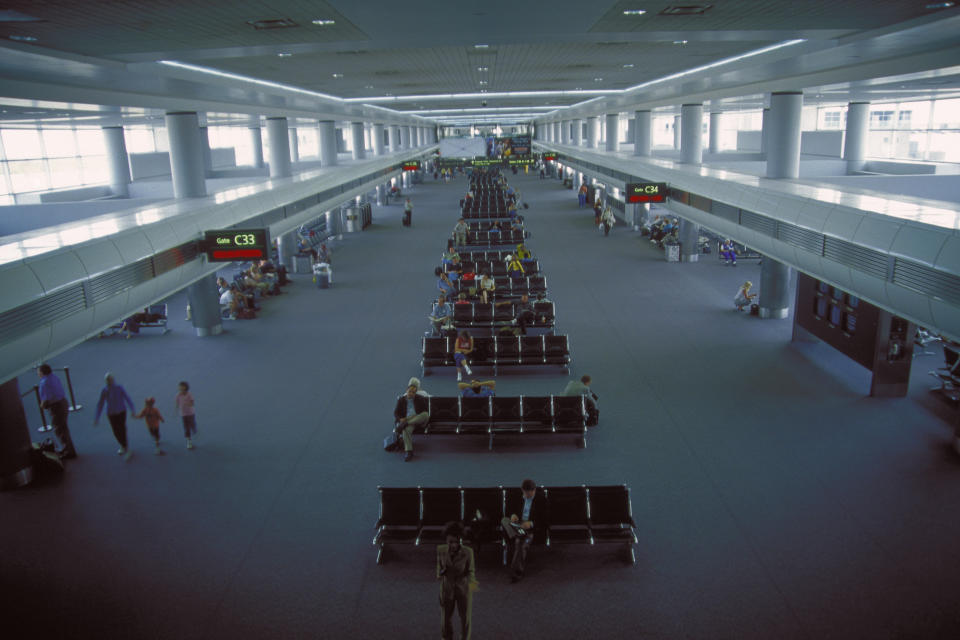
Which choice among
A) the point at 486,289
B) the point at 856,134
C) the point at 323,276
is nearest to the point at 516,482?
the point at 486,289

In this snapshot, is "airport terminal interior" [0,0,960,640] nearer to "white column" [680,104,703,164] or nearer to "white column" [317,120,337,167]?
"white column" [680,104,703,164]

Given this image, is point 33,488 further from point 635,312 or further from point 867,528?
point 635,312

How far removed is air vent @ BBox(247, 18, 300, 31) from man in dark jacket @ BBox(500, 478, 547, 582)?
553 cm

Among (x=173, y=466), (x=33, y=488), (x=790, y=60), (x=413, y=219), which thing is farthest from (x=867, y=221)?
(x=413, y=219)

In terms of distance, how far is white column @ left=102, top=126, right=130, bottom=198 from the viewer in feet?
76.5

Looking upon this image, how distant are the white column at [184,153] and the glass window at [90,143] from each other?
64.9 ft

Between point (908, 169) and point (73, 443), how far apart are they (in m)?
25.7

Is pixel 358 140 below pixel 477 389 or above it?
above

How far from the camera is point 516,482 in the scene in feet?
29.0

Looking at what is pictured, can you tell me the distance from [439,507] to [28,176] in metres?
28.4

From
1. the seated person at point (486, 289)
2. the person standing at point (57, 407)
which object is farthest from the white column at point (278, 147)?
the person standing at point (57, 407)

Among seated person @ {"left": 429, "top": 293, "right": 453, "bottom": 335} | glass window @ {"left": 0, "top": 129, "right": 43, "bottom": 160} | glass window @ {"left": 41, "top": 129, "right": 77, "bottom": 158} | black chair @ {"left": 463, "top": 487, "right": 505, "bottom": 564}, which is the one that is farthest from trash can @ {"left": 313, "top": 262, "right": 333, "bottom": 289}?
glass window @ {"left": 41, "top": 129, "right": 77, "bottom": 158}

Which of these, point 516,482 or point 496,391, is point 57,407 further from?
point 496,391

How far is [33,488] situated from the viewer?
29.4 ft
